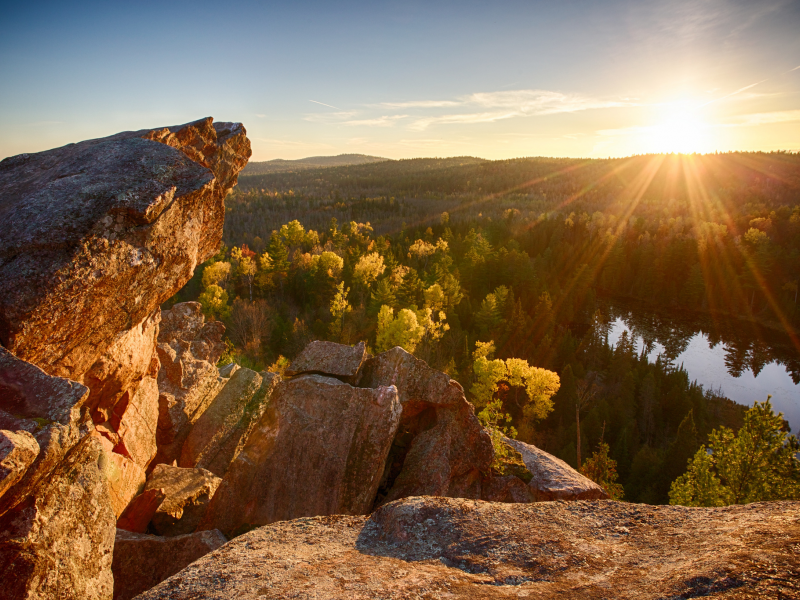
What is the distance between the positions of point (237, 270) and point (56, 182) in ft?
160

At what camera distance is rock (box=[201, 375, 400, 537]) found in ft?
30.3

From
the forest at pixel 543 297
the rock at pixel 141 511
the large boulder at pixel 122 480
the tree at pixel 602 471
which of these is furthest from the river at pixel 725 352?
the large boulder at pixel 122 480

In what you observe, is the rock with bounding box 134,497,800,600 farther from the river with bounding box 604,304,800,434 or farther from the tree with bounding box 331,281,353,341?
the river with bounding box 604,304,800,434

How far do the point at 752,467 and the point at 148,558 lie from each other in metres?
17.5

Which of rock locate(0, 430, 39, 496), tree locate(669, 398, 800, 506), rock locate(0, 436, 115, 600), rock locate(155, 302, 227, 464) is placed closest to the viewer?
rock locate(0, 430, 39, 496)

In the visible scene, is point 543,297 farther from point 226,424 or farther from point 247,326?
point 226,424

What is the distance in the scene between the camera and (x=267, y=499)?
9.38 m

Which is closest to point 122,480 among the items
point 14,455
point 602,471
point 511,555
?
point 14,455

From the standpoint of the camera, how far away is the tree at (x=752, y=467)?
13258mm

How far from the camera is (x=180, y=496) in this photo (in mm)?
9703

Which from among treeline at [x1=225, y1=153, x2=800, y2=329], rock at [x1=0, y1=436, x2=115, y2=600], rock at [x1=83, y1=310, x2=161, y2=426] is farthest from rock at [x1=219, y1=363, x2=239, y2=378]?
treeline at [x1=225, y1=153, x2=800, y2=329]

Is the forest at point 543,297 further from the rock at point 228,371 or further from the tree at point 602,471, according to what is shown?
the rock at point 228,371

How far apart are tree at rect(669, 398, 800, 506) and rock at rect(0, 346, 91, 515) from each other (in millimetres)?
18137

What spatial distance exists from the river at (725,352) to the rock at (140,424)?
52.1 meters
